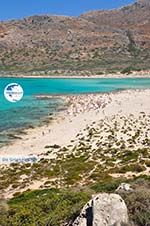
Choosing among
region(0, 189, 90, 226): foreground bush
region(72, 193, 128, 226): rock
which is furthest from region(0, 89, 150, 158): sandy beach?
region(72, 193, 128, 226): rock

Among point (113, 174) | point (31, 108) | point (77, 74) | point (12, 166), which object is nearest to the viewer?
point (113, 174)

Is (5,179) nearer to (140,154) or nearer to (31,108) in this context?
(140,154)

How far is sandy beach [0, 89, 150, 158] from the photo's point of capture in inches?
1405

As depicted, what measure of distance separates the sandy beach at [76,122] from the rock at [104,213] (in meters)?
22.2

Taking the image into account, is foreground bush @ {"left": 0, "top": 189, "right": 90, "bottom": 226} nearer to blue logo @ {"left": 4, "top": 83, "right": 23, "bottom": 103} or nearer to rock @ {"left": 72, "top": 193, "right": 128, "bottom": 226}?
rock @ {"left": 72, "top": 193, "right": 128, "bottom": 226}

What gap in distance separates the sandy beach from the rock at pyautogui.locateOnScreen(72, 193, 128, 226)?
22242 mm

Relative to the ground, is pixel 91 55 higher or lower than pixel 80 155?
higher

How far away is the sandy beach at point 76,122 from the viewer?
117ft

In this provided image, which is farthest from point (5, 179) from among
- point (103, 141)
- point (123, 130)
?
point (123, 130)

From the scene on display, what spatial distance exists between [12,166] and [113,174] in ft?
24.7

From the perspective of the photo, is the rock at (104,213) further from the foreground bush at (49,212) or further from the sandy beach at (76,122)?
the sandy beach at (76,122)

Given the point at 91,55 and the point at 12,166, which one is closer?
the point at 12,166

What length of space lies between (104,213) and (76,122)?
40.2 metres

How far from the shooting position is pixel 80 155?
2911 centimetres
